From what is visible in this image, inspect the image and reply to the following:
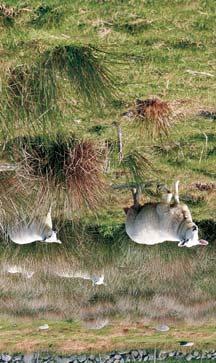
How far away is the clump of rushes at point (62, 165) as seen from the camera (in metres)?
4.66

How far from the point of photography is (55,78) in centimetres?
387

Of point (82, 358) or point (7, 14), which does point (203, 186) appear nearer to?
point (7, 14)

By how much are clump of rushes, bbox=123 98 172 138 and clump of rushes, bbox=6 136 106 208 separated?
0.49 meters

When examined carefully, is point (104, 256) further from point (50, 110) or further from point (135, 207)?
point (50, 110)

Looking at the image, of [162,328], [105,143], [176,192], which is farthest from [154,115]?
[162,328]

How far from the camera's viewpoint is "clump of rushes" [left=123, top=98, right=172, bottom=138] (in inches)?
176

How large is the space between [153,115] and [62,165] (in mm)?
896

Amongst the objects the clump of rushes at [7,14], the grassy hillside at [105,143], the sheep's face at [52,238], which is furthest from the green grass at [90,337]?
the clump of rushes at [7,14]

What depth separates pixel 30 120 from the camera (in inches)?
160

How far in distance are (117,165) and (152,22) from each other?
5.04 ft

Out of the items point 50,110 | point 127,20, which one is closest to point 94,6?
point 127,20

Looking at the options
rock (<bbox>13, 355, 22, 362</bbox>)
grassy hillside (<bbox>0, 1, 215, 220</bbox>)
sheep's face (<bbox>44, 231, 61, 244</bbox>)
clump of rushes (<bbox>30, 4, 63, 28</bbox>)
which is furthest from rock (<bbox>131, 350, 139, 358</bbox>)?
clump of rushes (<bbox>30, 4, 63, 28</bbox>)

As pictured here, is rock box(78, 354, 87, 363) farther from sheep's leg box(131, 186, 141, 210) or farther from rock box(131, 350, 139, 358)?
sheep's leg box(131, 186, 141, 210)

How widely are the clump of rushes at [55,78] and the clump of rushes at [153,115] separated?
20.4 inches
